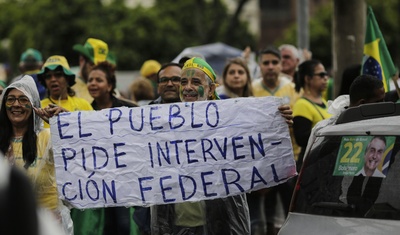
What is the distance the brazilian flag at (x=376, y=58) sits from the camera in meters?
9.80

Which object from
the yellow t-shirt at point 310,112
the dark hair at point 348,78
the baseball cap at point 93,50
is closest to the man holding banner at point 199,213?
the yellow t-shirt at point 310,112

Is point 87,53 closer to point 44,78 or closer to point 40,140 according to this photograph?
point 44,78

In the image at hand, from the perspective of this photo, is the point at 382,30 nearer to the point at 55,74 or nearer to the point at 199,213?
the point at 55,74

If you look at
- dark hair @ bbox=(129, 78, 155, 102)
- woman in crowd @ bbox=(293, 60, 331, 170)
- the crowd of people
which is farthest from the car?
dark hair @ bbox=(129, 78, 155, 102)

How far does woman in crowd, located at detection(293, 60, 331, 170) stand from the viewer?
9.56 m

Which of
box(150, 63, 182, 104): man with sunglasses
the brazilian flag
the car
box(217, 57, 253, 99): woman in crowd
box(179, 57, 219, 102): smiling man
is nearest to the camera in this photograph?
the car

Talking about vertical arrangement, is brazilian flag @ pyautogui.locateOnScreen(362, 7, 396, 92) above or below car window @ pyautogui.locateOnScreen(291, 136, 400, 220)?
above

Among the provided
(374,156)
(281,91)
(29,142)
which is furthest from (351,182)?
(281,91)

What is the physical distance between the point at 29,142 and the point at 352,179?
2364 millimetres

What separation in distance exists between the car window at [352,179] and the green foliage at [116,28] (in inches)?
1532

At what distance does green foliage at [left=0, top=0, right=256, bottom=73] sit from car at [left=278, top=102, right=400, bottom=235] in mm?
38860

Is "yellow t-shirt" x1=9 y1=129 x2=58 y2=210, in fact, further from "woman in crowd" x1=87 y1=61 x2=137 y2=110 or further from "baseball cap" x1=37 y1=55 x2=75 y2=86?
"baseball cap" x1=37 y1=55 x2=75 y2=86

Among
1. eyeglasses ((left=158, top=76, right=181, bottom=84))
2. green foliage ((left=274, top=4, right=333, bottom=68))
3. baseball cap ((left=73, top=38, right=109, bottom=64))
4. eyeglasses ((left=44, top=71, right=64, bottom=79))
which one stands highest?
green foliage ((left=274, top=4, right=333, bottom=68))

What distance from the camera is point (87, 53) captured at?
12.0m
